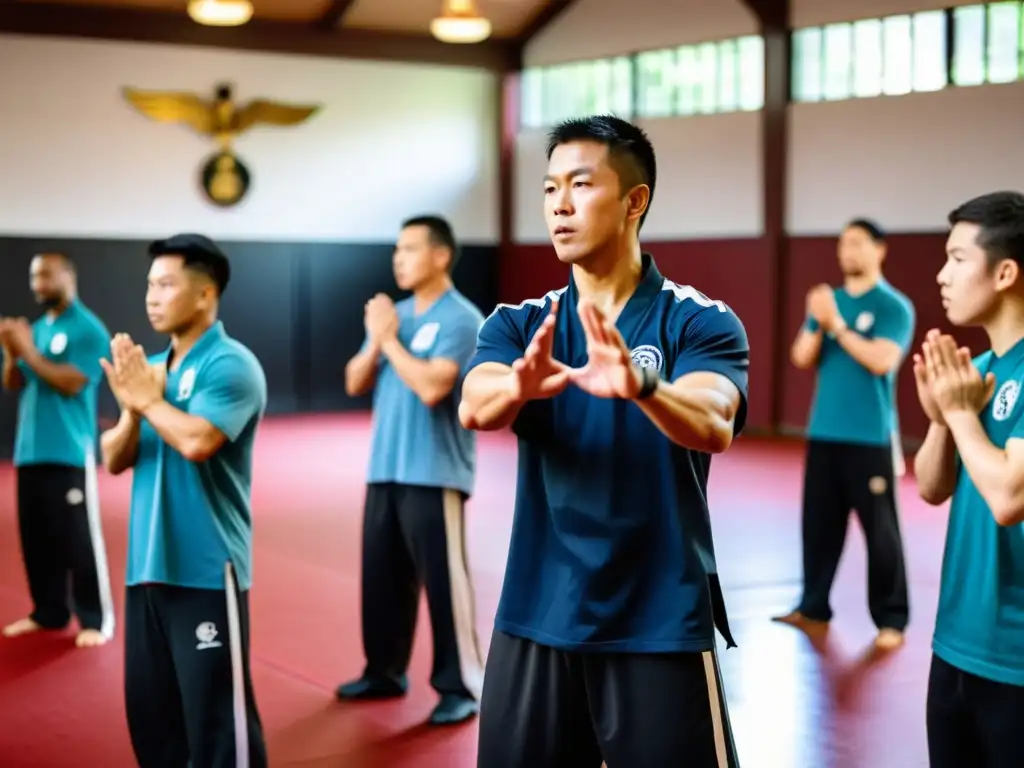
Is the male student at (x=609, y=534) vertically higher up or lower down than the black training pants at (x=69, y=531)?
higher up

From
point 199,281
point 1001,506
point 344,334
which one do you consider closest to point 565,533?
point 1001,506

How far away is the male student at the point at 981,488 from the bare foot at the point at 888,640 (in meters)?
3.14

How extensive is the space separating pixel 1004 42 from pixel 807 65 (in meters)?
2.25

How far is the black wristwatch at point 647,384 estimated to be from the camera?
7.01 feet

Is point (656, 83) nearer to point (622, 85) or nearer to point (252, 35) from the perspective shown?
point (622, 85)

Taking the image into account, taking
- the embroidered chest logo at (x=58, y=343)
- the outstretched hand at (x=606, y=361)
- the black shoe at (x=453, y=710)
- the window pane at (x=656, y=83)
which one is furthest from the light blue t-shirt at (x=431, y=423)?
the window pane at (x=656, y=83)

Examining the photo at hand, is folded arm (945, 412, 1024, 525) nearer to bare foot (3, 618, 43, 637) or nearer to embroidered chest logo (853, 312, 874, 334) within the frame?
embroidered chest logo (853, 312, 874, 334)

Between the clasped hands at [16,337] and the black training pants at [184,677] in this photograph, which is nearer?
the black training pants at [184,677]

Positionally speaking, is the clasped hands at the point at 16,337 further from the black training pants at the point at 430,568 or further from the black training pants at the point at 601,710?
the black training pants at the point at 601,710

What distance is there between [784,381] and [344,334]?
4903 millimetres

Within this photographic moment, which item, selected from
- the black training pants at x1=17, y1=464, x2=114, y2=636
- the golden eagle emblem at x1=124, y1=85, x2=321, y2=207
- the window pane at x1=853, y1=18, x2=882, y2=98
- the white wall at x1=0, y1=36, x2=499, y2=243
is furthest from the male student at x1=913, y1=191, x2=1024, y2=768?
the golden eagle emblem at x1=124, y1=85, x2=321, y2=207

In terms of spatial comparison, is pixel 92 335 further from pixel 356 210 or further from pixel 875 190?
pixel 356 210

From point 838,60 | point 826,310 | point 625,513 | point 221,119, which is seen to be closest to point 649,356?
point 625,513

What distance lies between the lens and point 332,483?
35.1ft
